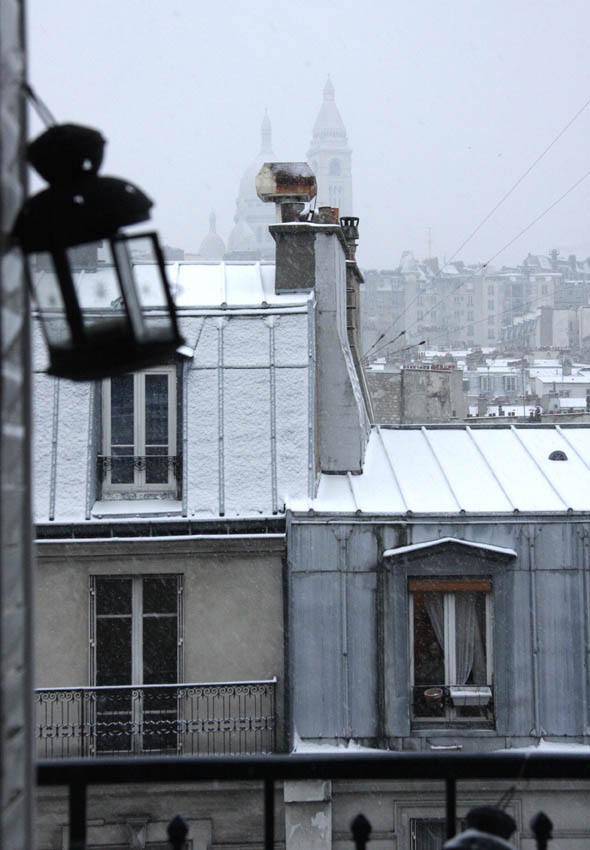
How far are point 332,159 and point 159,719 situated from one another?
190m

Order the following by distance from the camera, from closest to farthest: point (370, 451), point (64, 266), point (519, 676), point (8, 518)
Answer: point (8, 518) → point (64, 266) → point (519, 676) → point (370, 451)

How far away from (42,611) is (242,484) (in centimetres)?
228

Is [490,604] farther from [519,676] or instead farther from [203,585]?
[203,585]

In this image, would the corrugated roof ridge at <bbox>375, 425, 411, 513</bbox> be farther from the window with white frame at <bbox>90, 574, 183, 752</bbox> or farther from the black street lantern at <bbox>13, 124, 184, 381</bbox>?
the black street lantern at <bbox>13, 124, 184, 381</bbox>

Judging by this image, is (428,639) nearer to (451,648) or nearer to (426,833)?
(451,648)

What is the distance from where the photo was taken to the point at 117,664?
33.6ft

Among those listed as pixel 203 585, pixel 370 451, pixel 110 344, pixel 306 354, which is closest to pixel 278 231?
pixel 306 354

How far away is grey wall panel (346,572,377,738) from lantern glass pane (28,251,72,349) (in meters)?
7.95

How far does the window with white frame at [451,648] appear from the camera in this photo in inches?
399

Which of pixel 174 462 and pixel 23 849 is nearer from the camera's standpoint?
pixel 23 849

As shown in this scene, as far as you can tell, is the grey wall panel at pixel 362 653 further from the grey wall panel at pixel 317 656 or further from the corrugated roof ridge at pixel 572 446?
the corrugated roof ridge at pixel 572 446

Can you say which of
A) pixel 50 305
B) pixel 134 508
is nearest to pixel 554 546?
pixel 134 508

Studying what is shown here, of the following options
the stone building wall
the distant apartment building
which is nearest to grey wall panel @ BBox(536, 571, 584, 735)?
the stone building wall

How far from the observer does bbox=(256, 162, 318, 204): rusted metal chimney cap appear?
1223 centimetres
